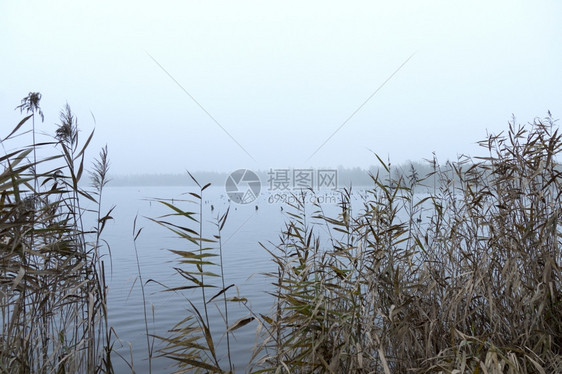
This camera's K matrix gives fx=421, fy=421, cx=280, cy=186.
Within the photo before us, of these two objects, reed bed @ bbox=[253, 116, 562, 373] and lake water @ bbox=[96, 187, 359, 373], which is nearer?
reed bed @ bbox=[253, 116, 562, 373]

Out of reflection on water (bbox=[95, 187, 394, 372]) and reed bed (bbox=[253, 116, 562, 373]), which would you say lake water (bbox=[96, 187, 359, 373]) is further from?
reed bed (bbox=[253, 116, 562, 373])

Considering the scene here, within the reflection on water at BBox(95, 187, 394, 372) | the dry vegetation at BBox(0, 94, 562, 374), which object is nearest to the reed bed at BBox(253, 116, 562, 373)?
the dry vegetation at BBox(0, 94, 562, 374)

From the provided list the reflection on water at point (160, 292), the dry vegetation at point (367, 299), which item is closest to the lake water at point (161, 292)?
the reflection on water at point (160, 292)

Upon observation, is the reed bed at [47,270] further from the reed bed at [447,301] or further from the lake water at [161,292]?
the reed bed at [447,301]

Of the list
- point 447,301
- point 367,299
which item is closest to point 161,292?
point 367,299

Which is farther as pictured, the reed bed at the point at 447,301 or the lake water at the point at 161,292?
the lake water at the point at 161,292

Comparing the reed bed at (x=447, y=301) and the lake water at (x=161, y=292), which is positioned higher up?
the reed bed at (x=447, y=301)

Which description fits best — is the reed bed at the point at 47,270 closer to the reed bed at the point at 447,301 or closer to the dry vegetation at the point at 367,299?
the dry vegetation at the point at 367,299

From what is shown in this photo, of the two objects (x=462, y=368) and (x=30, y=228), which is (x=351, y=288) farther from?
(x=30, y=228)

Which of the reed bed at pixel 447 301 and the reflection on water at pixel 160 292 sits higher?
the reed bed at pixel 447 301

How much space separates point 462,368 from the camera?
2250mm

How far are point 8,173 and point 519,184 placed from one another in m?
3.62

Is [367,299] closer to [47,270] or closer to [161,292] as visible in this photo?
[47,270]

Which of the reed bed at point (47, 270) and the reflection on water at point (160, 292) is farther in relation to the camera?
the reflection on water at point (160, 292)
